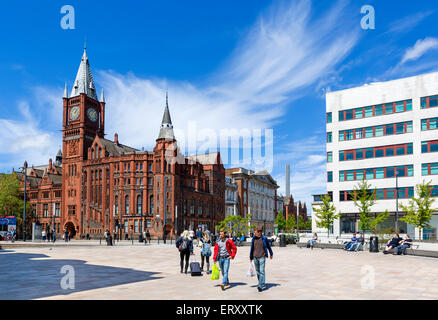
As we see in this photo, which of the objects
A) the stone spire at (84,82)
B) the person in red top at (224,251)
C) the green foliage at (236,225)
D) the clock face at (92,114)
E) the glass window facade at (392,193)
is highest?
the stone spire at (84,82)

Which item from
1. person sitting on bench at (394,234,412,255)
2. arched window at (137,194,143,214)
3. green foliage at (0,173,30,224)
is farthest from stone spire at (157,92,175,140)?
person sitting on bench at (394,234,412,255)

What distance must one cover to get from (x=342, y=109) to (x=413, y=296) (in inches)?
1978

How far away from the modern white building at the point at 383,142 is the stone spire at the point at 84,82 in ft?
190

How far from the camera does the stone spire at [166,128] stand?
273 ft

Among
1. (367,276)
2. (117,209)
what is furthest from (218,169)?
(367,276)

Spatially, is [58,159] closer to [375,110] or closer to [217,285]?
[375,110]

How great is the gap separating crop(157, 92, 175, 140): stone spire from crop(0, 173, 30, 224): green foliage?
33.3 m

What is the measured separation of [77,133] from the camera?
305 ft

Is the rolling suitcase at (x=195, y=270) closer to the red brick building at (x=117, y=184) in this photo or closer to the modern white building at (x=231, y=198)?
the red brick building at (x=117, y=184)

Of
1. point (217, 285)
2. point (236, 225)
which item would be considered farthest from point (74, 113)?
point (217, 285)

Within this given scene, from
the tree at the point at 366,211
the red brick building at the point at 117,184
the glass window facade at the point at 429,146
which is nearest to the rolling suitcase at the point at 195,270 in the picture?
the tree at the point at 366,211

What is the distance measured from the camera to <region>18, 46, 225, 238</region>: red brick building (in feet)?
262

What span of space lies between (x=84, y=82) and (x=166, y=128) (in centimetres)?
2494
